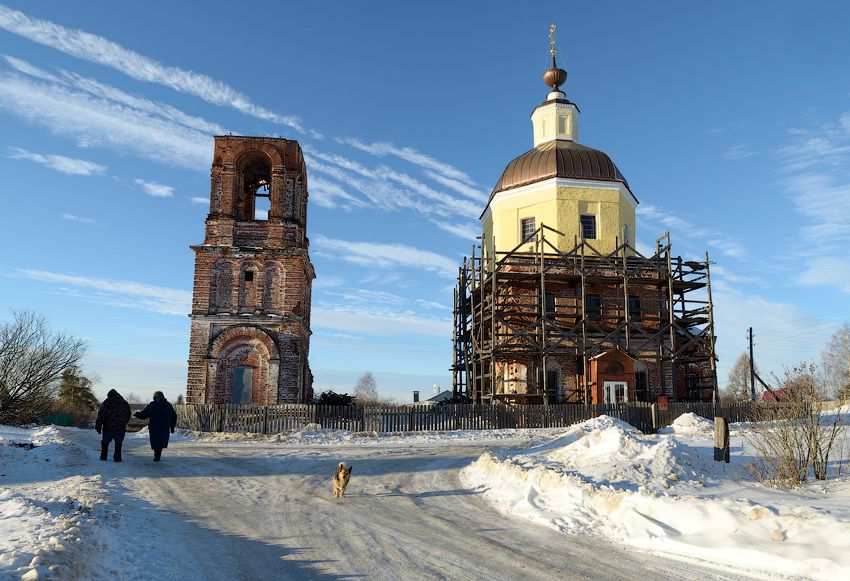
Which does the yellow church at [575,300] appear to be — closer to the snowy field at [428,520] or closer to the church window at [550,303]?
the church window at [550,303]

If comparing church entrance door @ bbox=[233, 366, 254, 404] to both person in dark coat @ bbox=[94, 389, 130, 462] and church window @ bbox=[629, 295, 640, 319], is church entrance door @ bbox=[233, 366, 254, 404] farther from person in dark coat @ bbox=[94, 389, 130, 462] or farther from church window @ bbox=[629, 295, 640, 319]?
church window @ bbox=[629, 295, 640, 319]

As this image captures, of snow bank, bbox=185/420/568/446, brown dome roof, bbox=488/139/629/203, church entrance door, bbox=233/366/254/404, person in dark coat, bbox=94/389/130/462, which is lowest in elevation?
snow bank, bbox=185/420/568/446

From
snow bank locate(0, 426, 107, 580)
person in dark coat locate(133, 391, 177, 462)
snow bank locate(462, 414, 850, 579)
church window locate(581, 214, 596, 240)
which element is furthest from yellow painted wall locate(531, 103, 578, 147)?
snow bank locate(0, 426, 107, 580)

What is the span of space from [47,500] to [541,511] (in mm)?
6877

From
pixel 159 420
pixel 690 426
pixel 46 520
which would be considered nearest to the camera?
pixel 46 520

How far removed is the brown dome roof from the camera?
3328 cm

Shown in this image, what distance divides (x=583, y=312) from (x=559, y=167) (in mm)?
8354

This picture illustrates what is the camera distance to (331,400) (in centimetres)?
3338

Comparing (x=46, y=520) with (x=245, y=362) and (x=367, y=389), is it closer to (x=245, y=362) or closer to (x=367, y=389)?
(x=245, y=362)

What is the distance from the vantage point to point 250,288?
29.7 m

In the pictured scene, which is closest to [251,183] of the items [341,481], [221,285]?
[221,285]

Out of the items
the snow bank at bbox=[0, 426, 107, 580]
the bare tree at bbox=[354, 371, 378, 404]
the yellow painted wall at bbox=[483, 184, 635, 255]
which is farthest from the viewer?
the bare tree at bbox=[354, 371, 378, 404]

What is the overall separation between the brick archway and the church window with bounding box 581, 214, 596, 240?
1708cm

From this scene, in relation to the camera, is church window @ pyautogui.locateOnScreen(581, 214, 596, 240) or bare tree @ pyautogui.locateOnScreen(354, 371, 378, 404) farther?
bare tree @ pyautogui.locateOnScreen(354, 371, 378, 404)
